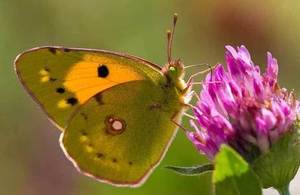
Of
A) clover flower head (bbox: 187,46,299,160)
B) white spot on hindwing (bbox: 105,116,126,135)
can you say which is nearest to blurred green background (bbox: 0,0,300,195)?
white spot on hindwing (bbox: 105,116,126,135)

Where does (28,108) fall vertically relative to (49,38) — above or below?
below

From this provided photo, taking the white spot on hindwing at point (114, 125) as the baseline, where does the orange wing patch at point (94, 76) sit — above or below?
above

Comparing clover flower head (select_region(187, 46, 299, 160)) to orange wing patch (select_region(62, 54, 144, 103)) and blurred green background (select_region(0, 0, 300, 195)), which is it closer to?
orange wing patch (select_region(62, 54, 144, 103))

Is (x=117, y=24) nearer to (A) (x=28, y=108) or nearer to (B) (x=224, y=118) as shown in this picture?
(A) (x=28, y=108)

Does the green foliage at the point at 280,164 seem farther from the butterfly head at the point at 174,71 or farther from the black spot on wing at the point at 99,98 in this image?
the black spot on wing at the point at 99,98

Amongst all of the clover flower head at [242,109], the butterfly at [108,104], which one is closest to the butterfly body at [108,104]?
the butterfly at [108,104]

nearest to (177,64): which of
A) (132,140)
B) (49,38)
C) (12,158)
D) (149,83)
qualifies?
(149,83)
